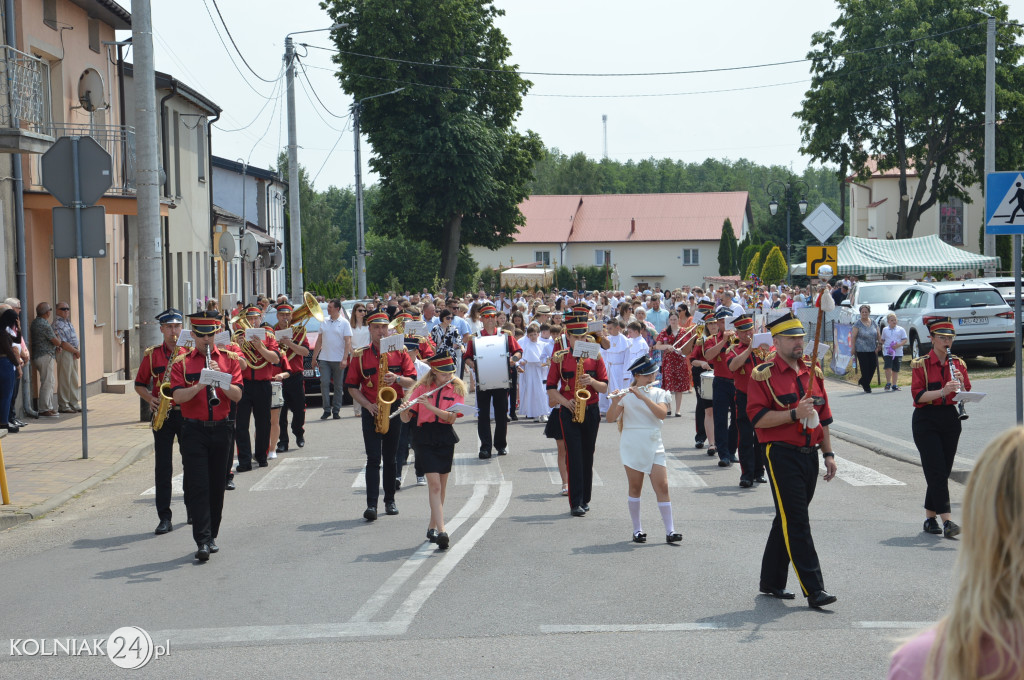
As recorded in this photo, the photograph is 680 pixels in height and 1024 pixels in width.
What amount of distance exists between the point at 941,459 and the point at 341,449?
8.49 m

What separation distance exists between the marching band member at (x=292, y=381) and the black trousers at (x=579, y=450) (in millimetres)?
5116

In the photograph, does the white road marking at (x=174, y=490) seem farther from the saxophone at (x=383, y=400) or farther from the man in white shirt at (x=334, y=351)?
the man in white shirt at (x=334, y=351)

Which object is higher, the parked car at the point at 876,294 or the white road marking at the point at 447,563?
the parked car at the point at 876,294

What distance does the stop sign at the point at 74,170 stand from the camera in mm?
14195

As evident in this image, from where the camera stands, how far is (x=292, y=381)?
51.6ft

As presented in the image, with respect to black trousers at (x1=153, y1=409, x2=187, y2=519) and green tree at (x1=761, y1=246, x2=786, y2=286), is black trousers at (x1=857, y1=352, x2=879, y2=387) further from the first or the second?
green tree at (x1=761, y1=246, x2=786, y2=286)

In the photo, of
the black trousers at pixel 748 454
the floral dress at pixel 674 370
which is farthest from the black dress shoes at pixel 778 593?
the floral dress at pixel 674 370

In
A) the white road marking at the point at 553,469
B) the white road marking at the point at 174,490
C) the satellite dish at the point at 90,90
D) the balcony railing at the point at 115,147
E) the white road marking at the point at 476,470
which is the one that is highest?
the satellite dish at the point at 90,90

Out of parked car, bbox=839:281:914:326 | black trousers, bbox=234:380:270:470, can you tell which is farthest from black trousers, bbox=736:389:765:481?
parked car, bbox=839:281:914:326

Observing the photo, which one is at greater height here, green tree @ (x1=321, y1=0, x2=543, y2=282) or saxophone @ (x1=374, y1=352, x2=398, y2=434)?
green tree @ (x1=321, y1=0, x2=543, y2=282)

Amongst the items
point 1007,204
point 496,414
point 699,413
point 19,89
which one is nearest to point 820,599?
point 1007,204

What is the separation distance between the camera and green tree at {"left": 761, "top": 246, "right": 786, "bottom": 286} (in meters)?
51.1

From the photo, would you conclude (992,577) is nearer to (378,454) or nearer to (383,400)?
(383,400)

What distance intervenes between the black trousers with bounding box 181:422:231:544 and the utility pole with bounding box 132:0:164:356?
8.62m
